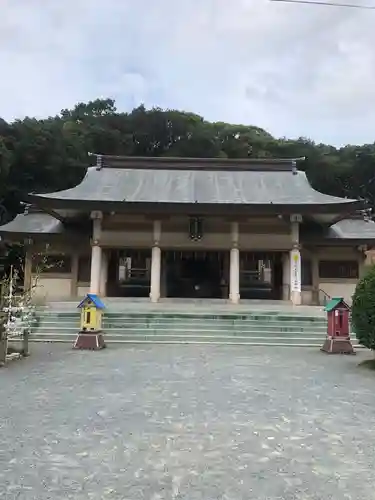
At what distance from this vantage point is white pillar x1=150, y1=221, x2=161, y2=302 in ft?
58.7

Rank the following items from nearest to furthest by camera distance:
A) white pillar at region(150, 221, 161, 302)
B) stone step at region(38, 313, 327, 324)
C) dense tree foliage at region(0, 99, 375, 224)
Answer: stone step at region(38, 313, 327, 324)
white pillar at region(150, 221, 161, 302)
dense tree foliage at region(0, 99, 375, 224)

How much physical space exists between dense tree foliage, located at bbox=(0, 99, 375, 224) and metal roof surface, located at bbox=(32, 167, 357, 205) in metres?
13.6

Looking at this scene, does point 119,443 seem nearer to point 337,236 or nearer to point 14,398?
point 14,398

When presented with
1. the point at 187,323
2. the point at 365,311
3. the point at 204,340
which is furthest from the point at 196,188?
the point at 365,311

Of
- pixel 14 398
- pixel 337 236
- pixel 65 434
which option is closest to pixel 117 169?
pixel 337 236

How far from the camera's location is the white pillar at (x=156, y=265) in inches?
705

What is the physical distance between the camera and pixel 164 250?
1903cm

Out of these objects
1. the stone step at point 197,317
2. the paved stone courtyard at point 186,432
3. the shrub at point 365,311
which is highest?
the shrub at point 365,311

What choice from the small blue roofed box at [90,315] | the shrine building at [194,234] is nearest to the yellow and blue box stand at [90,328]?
the small blue roofed box at [90,315]

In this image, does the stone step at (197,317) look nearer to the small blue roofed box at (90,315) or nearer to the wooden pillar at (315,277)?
the small blue roofed box at (90,315)

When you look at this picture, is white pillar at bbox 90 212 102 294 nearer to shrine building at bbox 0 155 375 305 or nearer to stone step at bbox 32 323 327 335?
shrine building at bbox 0 155 375 305

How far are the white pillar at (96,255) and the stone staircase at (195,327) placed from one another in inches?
146

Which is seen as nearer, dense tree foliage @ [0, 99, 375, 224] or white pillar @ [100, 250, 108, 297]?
white pillar @ [100, 250, 108, 297]

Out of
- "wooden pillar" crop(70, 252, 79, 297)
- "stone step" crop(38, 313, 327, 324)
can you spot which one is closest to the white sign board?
"stone step" crop(38, 313, 327, 324)
